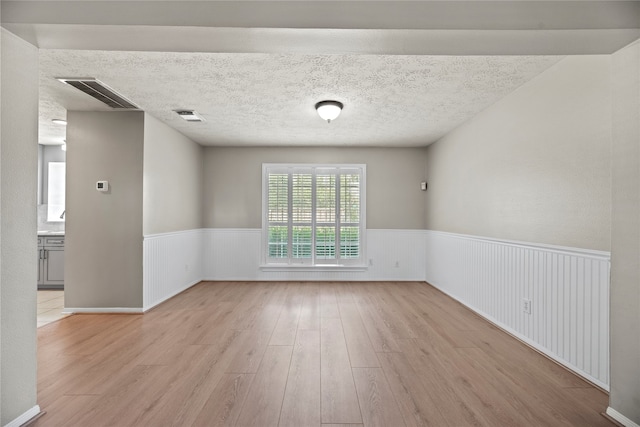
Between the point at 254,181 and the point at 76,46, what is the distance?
4293 mm

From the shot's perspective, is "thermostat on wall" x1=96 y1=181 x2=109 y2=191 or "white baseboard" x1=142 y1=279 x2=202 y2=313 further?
"white baseboard" x1=142 y1=279 x2=202 y2=313

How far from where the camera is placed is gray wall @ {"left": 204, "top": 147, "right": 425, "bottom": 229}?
625 centimetres

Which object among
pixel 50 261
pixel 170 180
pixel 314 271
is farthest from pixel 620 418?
pixel 50 261

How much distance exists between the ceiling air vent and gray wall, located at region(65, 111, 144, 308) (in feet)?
0.89

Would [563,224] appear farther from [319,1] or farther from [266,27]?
[266,27]

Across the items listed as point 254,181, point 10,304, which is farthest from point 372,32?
point 254,181

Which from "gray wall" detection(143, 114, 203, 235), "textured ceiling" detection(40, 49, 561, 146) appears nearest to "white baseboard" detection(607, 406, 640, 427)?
"textured ceiling" detection(40, 49, 561, 146)

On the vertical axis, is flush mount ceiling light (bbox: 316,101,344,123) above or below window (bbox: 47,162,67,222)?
above

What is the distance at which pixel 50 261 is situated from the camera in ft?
17.6

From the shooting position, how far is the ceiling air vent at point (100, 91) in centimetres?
323

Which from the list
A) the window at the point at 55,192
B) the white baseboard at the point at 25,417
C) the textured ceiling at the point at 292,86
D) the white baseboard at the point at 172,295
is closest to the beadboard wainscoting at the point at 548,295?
the textured ceiling at the point at 292,86

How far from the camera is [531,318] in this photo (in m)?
3.10

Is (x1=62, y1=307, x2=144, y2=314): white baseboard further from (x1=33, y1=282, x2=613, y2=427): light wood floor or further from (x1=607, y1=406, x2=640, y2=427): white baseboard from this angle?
(x1=607, y1=406, x2=640, y2=427): white baseboard

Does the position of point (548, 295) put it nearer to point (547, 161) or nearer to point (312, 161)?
point (547, 161)
